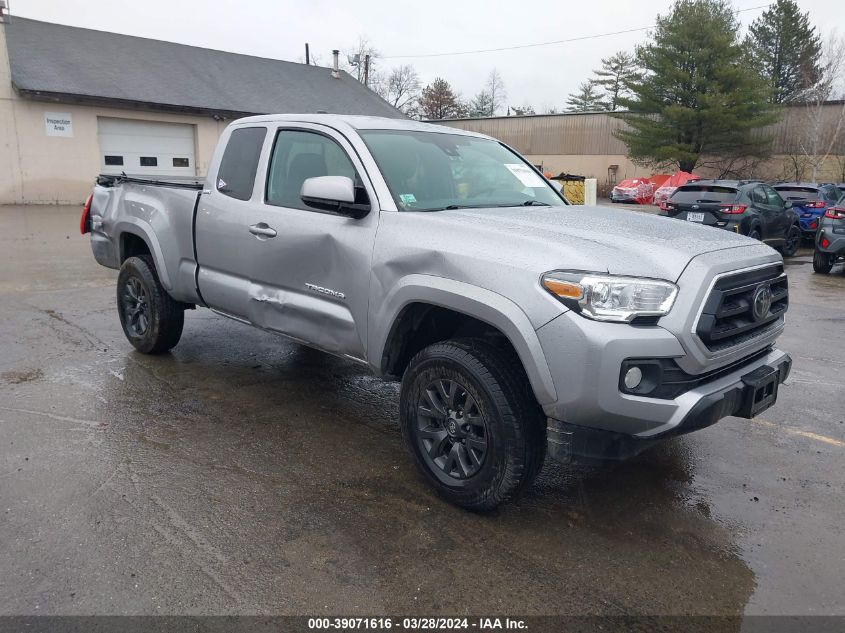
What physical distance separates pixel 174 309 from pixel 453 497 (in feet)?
11.1

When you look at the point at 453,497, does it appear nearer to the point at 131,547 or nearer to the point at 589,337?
the point at 589,337

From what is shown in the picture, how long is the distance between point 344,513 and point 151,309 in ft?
10.4

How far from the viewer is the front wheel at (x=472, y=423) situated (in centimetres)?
319

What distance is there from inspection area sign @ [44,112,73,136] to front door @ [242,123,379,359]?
2069cm

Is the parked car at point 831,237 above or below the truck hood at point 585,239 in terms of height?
below

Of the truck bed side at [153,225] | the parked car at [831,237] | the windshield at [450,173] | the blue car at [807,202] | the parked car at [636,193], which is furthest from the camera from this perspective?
the parked car at [636,193]

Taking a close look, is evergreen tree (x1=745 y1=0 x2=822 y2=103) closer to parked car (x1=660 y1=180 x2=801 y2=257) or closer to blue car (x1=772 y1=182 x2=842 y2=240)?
blue car (x1=772 y1=182 x2=842 y2=240)


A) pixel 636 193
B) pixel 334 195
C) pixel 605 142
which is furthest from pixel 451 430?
pixel 605 142

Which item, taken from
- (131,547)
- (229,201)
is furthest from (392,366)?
(229,201)

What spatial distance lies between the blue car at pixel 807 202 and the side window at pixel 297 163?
50.1 feet

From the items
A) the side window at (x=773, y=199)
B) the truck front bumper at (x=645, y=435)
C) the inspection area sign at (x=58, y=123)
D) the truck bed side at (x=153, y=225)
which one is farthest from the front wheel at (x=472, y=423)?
the inspection area sign at (x=58, y=123)

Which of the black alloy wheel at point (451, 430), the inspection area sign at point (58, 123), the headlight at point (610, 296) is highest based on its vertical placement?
the inspection area sign at point (58, 123)

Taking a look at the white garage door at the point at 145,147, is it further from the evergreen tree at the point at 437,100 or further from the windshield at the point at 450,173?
the evergreen tree at the point at 437,100

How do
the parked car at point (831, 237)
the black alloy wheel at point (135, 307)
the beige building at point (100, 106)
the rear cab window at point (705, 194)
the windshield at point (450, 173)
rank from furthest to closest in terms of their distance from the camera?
1. the beige building at point (100, 106)
2. the rear cab window at point (705, 194)
3. the parked car at point (831, 237)
4. the black alloy wheel at point (135, 307)
5. the windshield at point (450, 173)
